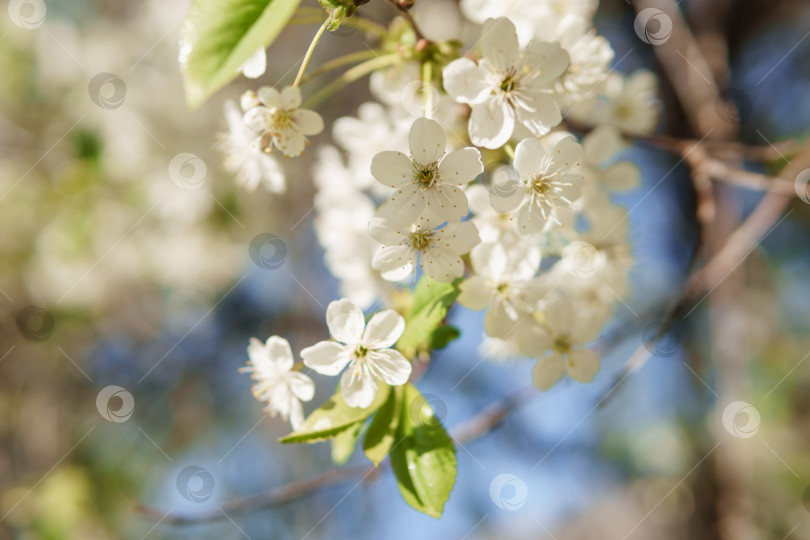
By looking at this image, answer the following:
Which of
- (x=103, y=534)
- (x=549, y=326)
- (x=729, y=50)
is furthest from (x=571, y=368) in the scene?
(x=729, y=50)

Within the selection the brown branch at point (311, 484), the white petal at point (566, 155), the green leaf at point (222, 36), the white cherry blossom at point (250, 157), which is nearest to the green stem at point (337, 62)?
the white cherry blossom at point (250, 157)

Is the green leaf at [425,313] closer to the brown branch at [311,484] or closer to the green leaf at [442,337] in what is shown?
the green leaf at [442,337]

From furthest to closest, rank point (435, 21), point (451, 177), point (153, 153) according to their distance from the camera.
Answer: point (435, 21), point (153, 153), point (451, 177)

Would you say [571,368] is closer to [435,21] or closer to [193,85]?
[193,85]

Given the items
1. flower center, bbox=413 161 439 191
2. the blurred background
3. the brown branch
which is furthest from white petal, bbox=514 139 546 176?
the blurred background

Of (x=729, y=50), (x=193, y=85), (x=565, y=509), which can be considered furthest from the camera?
(x=565, y=509)
